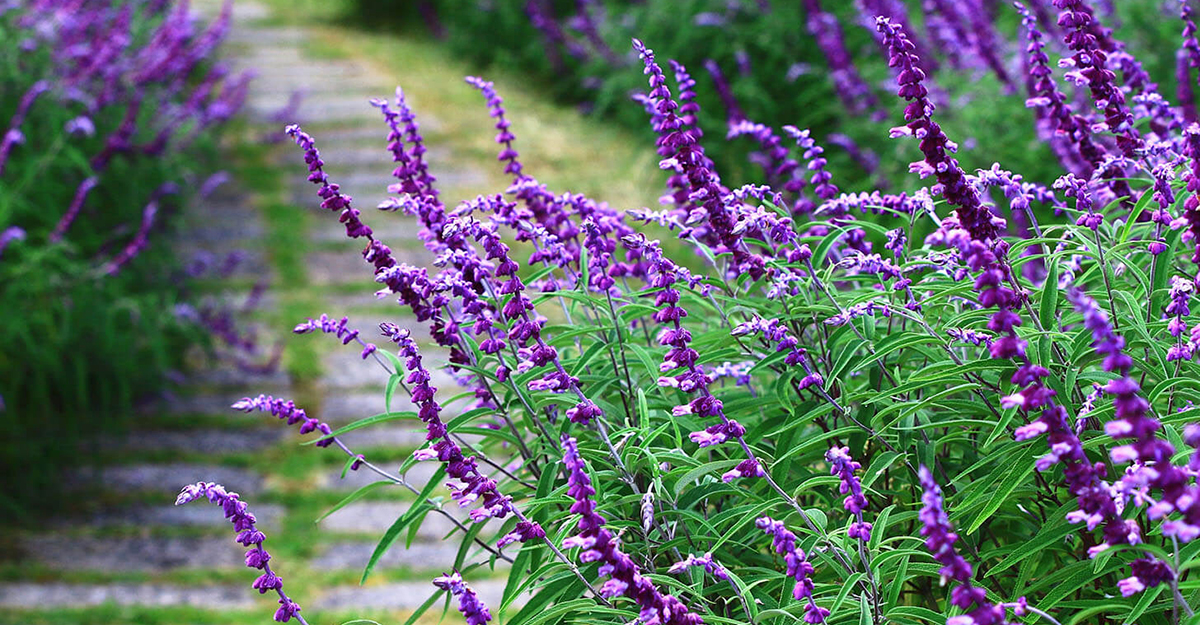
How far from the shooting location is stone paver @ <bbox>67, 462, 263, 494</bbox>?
188 inches

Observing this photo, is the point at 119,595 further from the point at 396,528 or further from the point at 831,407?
the point at 831,407

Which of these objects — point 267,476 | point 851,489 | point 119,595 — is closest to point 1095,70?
point 851,489

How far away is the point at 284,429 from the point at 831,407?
379 cm

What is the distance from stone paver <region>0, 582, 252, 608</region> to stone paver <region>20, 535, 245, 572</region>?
0.42 feet

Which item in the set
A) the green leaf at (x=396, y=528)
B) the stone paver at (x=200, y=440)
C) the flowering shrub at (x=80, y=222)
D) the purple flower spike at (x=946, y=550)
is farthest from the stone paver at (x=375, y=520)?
the purple flower spike at (x=946, y=550)

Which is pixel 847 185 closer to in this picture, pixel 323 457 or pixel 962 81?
pixel 962 81

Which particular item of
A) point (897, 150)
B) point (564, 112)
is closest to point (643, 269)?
point (897, 150)

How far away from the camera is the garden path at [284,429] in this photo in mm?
4125

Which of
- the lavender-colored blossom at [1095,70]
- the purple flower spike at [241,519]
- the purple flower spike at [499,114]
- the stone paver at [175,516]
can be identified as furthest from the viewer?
the stone paver at [175,516]

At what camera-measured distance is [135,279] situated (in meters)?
5.31

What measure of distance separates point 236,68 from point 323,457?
482cm

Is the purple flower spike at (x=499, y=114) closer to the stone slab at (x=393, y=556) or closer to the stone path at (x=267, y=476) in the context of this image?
the stone path at (x=267, y=476)

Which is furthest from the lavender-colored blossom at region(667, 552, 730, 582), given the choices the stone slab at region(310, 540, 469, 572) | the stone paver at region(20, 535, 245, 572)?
the stone paver at region(20, 535, 245, 572)

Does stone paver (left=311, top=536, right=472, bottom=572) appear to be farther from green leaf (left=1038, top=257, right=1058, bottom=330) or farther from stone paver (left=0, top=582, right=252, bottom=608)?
green leaf (left=1038, top=257, right=1058, bottom=330)
